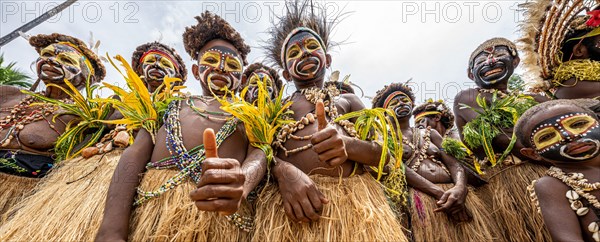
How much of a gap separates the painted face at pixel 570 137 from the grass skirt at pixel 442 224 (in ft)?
2.92

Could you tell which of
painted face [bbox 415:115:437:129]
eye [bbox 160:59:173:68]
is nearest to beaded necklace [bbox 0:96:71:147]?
eye [bbox 160:59:173:68]

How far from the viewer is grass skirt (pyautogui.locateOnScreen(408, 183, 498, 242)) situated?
2424 millimetres

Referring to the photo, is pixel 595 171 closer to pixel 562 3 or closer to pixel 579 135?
pixel 579 135

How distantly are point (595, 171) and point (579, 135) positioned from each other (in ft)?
0.83

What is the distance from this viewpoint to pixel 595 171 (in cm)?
179

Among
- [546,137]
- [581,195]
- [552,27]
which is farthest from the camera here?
[552,27]

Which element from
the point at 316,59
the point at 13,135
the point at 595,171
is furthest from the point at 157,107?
the point at 595,171

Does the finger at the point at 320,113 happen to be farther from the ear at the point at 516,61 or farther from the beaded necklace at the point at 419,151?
the ear at the point at 516,61

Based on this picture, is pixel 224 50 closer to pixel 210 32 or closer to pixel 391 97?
pixel 210 32

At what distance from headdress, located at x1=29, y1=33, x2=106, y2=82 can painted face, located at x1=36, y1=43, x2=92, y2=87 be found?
3.2 inches

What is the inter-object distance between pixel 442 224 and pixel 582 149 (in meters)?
1.10

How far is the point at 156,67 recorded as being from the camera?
313 centimetres

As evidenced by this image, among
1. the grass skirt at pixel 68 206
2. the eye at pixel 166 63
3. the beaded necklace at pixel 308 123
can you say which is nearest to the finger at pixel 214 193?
the beaded necklace at pixel 308 123

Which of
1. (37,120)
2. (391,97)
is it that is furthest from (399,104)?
(37,120)
